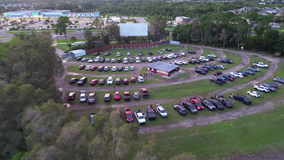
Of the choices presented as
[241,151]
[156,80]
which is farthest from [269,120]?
[156,80]

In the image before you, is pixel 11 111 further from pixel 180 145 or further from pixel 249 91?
pixel 249 91

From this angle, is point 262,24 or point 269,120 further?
point 262,24

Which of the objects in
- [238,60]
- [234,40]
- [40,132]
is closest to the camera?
[40,132]

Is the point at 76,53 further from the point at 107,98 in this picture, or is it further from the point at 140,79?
the point at 107,98

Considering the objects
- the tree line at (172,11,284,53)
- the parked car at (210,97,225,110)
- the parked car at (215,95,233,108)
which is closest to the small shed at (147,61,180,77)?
the parked car at (210,97,225,110)

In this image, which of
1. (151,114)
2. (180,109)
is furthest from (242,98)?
(151,114)

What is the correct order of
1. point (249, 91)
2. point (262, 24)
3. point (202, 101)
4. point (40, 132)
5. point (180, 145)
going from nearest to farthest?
point (40, 132) < point (180, 145) < point (202, 101) < point (249, 91) < point (262, 24)
